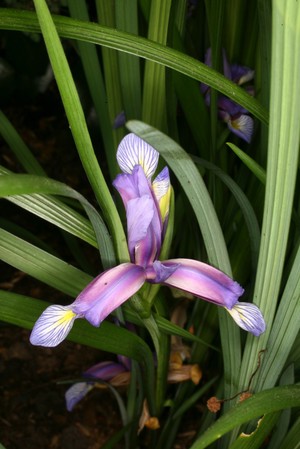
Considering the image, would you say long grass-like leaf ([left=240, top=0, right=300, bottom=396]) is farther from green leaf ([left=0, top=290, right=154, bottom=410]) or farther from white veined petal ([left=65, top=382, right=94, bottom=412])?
white veined petal ([left=65, top=382, right=94, bottom=412])

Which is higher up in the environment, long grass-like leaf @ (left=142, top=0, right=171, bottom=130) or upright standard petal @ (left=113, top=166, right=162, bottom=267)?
long grass-like leaf @ (left=142, top=0, right=171, bottom=130)

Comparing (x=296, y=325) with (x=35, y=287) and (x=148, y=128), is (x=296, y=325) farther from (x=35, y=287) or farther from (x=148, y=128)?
(x=35, y=287)

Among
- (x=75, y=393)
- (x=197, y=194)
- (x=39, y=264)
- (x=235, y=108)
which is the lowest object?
(x=75, y=393)

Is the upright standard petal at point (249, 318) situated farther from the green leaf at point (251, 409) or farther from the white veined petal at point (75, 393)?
the white veined petal at point (75, 393)

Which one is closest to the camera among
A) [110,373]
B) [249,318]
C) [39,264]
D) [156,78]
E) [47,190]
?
[47,190]

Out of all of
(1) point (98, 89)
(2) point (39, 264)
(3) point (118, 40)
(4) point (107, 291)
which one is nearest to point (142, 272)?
(4) point (107, 291)

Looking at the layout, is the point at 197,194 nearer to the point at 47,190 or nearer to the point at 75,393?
the point at 47,190

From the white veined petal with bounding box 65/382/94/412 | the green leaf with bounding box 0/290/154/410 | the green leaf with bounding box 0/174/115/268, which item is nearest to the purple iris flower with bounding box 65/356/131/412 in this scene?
the white veined petal with bounding box 65/382/94/412

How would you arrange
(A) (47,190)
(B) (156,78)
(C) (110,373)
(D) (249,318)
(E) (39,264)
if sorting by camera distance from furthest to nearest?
(C) (110,373), (B) (156,78), (E) (39,264), (D) (249,318), (A) (47,190)
